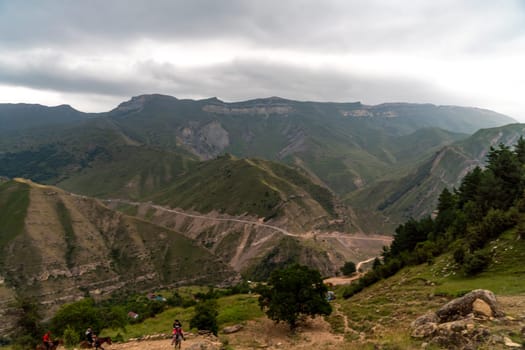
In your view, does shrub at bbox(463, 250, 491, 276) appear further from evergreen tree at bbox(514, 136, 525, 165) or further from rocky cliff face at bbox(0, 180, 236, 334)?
rocky cliff face at bbox(0, 180, 236, 334)

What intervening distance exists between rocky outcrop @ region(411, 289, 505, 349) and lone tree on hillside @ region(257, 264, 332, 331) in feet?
45.5

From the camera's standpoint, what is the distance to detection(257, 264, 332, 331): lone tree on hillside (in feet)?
117

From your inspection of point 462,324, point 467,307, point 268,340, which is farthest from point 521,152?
point 268,340

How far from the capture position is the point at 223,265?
180 metres

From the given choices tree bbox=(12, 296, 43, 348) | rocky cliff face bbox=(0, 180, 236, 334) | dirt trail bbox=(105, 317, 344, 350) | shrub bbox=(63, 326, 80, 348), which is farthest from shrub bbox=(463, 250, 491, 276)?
rocky cliff face bbox=(0, 180, 236, 334)

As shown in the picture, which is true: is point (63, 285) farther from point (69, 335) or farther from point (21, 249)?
point (69, 335)

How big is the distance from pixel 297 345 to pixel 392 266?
3081 centimetres

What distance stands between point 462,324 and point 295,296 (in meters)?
19.3

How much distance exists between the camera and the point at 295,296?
120ft

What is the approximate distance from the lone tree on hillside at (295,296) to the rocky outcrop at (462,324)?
13.9 m

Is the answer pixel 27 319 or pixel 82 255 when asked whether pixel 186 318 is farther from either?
pixel 82 255

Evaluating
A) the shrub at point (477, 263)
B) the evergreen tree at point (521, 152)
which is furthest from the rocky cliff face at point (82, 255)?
the shrub at point (477, 263)

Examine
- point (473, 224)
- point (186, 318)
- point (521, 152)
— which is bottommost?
point (186, 318)

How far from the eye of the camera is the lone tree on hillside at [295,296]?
35.7 metres
